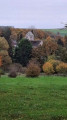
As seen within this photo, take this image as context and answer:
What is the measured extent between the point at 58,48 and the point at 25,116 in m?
62.8

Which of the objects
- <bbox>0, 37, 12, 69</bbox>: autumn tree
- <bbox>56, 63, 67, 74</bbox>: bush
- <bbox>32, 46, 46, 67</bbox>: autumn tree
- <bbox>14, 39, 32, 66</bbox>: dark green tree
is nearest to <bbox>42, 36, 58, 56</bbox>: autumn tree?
<bbox>32, 46, 46, 67</bbox>: autumn tree

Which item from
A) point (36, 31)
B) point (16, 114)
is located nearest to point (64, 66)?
point (16, 114)

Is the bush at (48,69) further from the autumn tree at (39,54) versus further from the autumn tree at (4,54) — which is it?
the autumn tree at (39,54)

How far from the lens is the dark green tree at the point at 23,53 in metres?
69.8

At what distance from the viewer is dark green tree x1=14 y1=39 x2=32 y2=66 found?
229 ft

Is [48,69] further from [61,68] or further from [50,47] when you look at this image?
[50,47]

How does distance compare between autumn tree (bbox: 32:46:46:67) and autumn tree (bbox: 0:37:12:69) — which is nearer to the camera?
autumn tree (bbox: 0:37:12:69)

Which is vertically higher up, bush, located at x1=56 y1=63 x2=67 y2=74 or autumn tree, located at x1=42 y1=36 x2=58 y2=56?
autumn tree, located at x1=42 y1=36 x2=58 y2=56

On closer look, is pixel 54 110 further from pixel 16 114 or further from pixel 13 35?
pixel 13 35

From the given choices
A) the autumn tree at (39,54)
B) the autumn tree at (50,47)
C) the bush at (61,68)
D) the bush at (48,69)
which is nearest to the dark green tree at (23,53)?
the autumn tree at (39,54)

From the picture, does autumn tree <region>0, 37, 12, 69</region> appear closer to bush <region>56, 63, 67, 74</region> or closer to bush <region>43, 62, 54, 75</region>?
bush <region>43, 62, 54, 75</region>

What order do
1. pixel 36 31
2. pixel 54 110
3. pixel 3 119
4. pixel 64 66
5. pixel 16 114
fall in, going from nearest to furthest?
pixel 3 119
pixel 16 114
pixel 54 110
pixel 64 66
pixel 36 31

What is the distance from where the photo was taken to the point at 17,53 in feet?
233

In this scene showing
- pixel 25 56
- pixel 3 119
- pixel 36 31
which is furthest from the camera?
pixel 36 31
